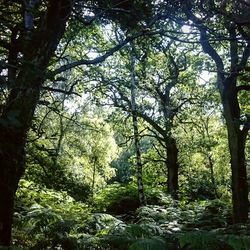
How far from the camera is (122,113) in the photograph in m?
15.0

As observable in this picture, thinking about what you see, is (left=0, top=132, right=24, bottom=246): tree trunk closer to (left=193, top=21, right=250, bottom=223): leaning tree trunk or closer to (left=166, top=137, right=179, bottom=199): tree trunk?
(left=193, top=21, right=250, bottom=223): leaning tree trunk

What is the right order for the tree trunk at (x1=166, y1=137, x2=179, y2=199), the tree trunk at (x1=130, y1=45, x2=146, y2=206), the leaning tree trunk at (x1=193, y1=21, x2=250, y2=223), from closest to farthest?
the leaning tree trunk at (x1=193, y1=21, x2=250, y2=223)
the tree trunk at (x1=130, y1=45, x2=146, y2=206)
the tree trunk at (x1=166, y1=137, x2=179, y2=199)

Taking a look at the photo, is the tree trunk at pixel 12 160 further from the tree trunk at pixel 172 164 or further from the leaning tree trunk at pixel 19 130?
the tree trunk at pixel 172 164

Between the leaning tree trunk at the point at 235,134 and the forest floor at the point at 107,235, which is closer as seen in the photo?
the forest floor at the point at 107,235

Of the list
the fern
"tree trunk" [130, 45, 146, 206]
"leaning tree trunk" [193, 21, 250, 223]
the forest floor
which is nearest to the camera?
the fern

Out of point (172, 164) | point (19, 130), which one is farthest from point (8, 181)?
point (172, 164)

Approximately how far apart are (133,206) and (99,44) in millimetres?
6178

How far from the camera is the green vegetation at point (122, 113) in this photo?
11.1 feet

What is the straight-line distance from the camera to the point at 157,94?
15.3m

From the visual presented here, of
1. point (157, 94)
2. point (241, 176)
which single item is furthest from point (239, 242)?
point (157, 94)

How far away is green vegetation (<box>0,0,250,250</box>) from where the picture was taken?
339 cm

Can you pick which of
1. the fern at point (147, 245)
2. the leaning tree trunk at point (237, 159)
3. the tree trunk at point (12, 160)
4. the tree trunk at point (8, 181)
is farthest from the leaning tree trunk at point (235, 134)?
the tree trunk at point (8, 181)

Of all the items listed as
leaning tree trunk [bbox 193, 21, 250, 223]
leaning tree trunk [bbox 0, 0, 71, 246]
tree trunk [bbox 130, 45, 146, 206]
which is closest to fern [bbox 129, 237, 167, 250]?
leaning tree trunk [bbox 0, 0, 71, 246]

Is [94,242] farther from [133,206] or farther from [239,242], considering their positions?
[133,206]
